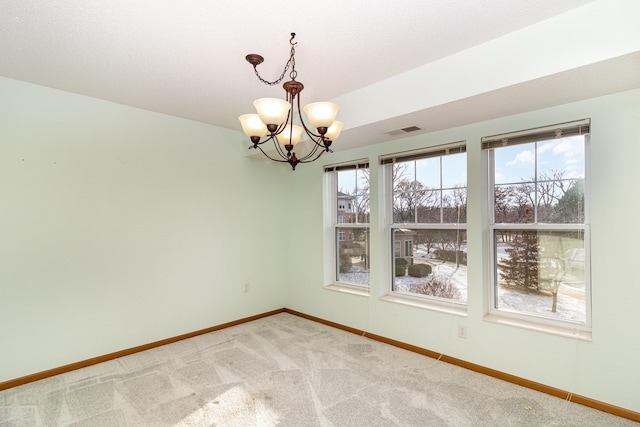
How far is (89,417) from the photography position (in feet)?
7.21

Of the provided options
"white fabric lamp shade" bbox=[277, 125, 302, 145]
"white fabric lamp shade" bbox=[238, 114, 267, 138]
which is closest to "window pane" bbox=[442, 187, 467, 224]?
"white fabric lamp shade" bbox=[277, 125, 302, 145]

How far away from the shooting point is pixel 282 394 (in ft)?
8.02

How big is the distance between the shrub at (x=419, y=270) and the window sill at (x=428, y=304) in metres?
0.25

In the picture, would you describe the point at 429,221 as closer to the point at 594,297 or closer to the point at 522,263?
the point at 522,263

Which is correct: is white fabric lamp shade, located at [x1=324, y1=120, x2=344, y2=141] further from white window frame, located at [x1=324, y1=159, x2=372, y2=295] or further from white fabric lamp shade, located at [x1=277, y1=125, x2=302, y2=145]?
white window frame, located at [x1=324, y1=159, x2=372, y2=295]

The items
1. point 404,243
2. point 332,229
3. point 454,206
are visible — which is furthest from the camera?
point 332,229

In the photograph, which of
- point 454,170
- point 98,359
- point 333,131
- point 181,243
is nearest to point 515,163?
point 454,170

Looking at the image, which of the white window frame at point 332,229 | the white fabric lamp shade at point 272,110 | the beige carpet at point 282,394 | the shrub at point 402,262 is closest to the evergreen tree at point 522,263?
the beige carpet at point 282,394

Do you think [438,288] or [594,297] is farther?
[438,288]

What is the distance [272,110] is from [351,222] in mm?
2396

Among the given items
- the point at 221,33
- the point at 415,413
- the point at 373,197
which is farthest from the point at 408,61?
the point at 415,413

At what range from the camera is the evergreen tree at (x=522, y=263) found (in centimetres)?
266

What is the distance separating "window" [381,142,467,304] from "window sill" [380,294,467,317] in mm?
41

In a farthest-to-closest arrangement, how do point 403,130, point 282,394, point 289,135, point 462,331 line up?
point 403,130
point 462,331
point 282,394
point 289,135
